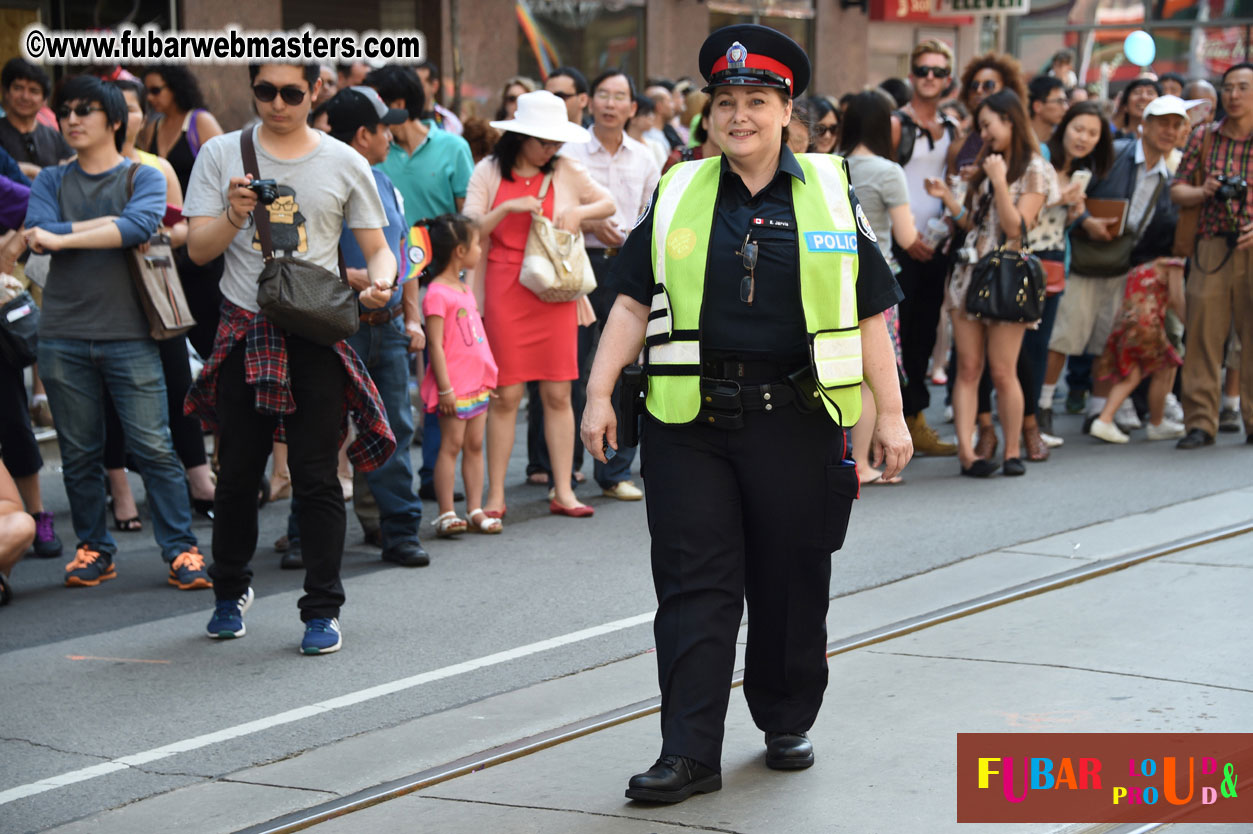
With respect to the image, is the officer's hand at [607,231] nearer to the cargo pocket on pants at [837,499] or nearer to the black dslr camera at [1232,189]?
the black dslr camera at [1232,189]

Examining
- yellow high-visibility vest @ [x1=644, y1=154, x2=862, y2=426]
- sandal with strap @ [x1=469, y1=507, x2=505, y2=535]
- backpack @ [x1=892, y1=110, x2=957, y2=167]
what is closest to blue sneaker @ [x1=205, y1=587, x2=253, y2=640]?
sandal with strap @ [x1=469, y1=507, x2=505, y2=535]

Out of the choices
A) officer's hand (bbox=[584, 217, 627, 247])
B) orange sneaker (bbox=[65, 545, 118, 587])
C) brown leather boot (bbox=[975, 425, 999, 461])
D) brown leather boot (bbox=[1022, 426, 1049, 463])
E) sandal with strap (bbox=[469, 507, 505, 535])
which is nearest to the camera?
orange sneaker (bbox=[65, 545, 118, 587])

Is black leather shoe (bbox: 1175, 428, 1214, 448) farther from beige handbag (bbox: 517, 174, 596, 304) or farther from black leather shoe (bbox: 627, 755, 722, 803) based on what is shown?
black leather shoe (bbox: 627, 755, 722, 803)

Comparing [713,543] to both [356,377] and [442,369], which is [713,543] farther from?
[442,369]

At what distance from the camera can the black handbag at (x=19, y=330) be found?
22.4 feet

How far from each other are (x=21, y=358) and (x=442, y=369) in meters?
1.80

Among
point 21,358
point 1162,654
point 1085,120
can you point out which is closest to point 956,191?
point 1085,120

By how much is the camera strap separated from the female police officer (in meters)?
1.84

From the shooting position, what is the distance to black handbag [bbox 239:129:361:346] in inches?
214

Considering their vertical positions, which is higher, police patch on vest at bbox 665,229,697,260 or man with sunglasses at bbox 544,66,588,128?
man with sunglasses at bbox 544,66,588,128

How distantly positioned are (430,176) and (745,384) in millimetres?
4566

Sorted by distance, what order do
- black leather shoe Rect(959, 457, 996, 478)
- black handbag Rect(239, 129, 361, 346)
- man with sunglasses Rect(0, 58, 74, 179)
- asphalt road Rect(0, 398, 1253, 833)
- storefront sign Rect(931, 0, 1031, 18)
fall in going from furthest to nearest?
storefront sign Rect(931, 0, 1031, 18), man with sunglasses Rect(0, 58, 74, 179), black leather shoe Rect(959, 457, 996, 478), black handbag Rect(239, 129, 361, 346), asphalt road Rect(0, 398, 1253, 833)

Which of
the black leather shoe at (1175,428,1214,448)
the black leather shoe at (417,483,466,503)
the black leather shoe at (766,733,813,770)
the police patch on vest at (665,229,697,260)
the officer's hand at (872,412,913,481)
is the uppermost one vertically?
the police patch on vest at (665,229,697,260)

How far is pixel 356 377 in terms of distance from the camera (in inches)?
226
